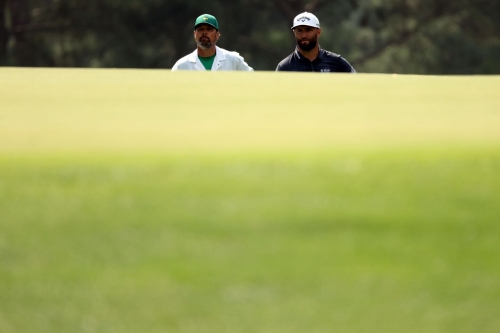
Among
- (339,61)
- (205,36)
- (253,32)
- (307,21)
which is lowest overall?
(339,61)

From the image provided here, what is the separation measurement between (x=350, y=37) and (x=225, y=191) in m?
29.5

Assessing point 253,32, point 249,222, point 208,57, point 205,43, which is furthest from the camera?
point 253,32

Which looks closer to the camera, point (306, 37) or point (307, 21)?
point (306, 37)

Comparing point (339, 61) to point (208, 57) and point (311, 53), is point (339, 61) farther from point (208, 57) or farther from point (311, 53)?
point (208, 57)

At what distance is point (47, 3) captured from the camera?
1256 inches

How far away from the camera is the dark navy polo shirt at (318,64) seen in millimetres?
8633

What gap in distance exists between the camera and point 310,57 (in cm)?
877

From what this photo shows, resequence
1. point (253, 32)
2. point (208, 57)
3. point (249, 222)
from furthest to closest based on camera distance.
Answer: point (253, 32)
point (208, 57)
point (249, 222)

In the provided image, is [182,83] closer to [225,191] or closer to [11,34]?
[225,191]

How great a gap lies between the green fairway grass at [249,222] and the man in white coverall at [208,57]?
5.20 m

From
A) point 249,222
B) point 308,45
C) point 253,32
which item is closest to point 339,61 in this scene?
point 308,45

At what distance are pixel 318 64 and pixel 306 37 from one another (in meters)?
0.24

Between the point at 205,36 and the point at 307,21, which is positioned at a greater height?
the point at 307,21

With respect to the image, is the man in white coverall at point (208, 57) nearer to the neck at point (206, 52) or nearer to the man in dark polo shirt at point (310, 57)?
the neck at point (206, 52)
